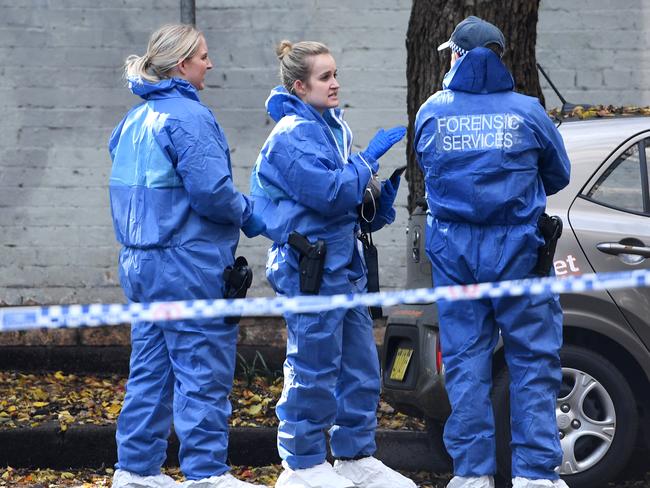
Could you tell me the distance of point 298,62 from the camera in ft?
18.1

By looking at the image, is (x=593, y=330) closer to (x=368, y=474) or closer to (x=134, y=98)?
(x=368, y=474)

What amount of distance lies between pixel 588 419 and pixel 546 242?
1.02 metres

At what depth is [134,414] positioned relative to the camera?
17.6 feet

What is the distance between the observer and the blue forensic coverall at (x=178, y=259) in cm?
525

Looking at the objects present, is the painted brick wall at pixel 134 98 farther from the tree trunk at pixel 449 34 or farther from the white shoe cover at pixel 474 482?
the white shoe cover at pixel 474 482

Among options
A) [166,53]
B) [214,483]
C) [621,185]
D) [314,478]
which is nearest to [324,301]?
[314,478]

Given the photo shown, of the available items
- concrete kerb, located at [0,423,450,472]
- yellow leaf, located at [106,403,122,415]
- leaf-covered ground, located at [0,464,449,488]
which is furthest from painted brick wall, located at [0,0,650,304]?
leaf-covered ground, located at [0,464,449,488]

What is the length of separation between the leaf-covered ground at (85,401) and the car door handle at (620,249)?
158 centimetres

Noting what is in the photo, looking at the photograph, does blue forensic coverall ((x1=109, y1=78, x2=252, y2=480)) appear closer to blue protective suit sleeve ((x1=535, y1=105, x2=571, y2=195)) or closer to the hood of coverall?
the hood of coverall

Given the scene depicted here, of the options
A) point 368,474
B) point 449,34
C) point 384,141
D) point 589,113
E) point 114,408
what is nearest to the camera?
point 384,141

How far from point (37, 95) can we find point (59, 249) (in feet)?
3.34

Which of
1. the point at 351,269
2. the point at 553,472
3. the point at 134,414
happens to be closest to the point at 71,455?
the point at 134,414

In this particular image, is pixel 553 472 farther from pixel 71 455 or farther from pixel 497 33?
pixel 71 455

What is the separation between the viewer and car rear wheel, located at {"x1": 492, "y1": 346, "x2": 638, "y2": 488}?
5.88 metres
